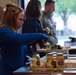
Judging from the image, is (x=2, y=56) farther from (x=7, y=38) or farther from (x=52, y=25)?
(x=52, y=25)

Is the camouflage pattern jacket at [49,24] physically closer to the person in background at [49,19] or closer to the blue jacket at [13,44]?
the person in background at [49,19]

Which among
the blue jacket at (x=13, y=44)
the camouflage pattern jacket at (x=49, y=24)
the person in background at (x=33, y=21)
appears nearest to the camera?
the blue jacket at (x=13, y=44)

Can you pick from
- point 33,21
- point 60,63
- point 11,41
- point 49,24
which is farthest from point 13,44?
point 49,24

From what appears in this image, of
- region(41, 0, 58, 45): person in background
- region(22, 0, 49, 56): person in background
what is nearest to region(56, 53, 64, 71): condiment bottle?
region(22, 0, 49, 56): person in background

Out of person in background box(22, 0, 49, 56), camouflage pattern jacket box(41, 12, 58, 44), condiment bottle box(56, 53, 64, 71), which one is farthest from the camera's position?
camouflage pattern jacket box(41, 12, 58, 44)

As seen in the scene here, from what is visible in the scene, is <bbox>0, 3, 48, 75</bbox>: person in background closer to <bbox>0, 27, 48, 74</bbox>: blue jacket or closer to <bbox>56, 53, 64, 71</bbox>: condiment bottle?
<bbox>0, 27, 48, 74</bbox>: blue jacket

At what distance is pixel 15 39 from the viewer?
1895 millimetres

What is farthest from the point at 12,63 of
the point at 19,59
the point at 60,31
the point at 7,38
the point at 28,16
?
the point at 60,31

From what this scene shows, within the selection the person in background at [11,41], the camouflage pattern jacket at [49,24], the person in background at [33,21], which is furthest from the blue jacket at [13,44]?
the camouflage pattern jacket at [49,24]

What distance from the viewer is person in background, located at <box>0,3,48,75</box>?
1.92 meters

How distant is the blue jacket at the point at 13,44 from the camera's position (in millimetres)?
1903

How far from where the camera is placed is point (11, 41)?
1905 mm

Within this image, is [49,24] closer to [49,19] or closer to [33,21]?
[49,19]

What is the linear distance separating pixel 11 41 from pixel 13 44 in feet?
0.20
